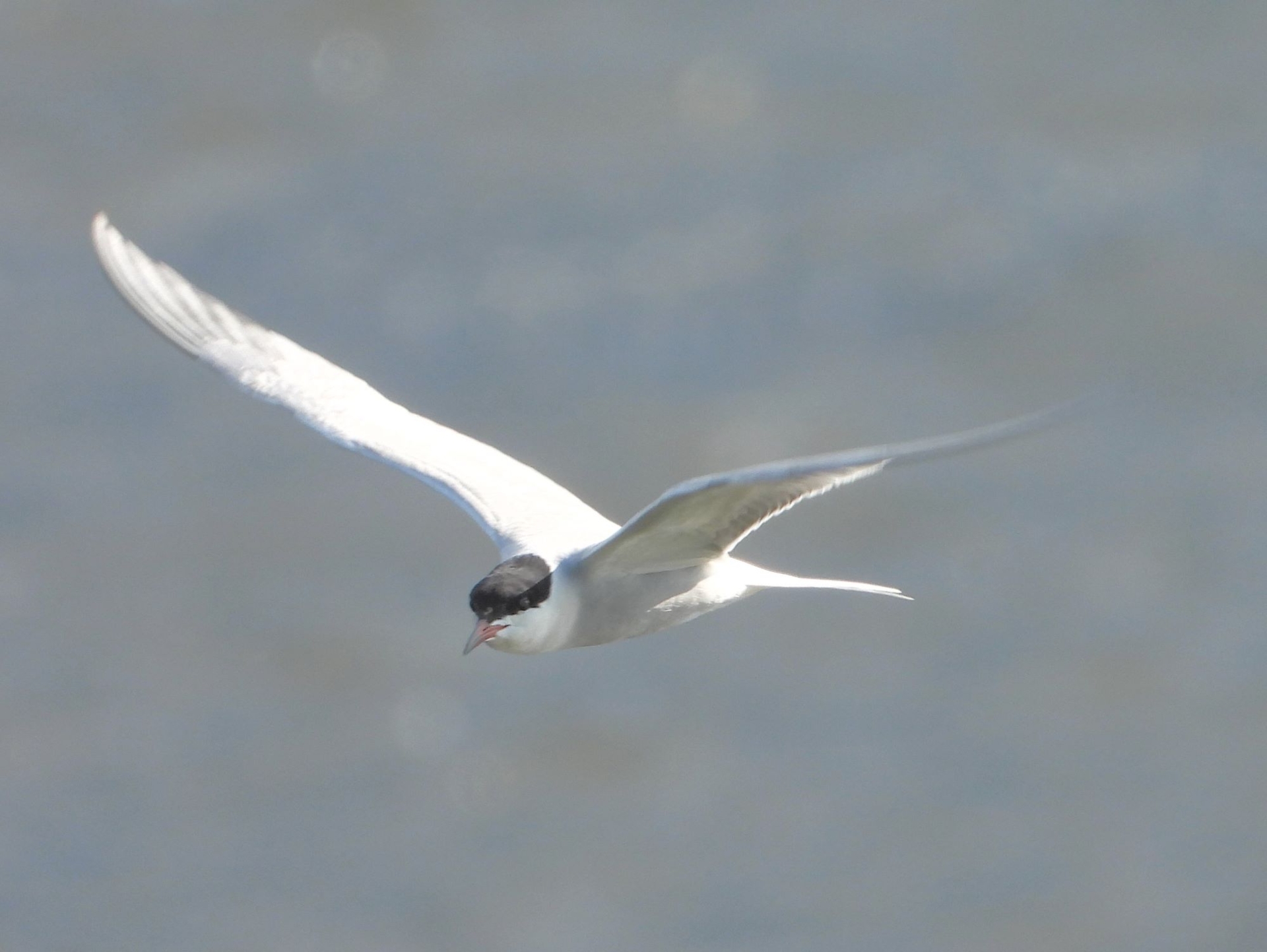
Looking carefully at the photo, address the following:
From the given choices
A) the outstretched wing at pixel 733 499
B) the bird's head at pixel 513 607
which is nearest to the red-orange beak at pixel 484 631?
the bird's head at pixel 513 607

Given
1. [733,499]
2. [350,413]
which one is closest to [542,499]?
[350,413]

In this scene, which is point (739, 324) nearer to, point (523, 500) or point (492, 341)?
point (492, 341)

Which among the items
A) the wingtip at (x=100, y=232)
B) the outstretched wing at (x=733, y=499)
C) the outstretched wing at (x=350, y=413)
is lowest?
the outstretched wing at (x=733, y=499)

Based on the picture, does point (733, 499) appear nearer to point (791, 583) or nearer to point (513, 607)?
point (791, 583)

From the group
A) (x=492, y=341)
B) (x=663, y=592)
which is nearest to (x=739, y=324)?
(x=492, y=341)

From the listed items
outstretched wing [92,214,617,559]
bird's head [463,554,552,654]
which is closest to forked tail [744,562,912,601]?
outstretched wing [92,214,617,559]

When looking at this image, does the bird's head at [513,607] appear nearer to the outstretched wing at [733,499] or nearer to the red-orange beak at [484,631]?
the red-orange beak at [484,631]

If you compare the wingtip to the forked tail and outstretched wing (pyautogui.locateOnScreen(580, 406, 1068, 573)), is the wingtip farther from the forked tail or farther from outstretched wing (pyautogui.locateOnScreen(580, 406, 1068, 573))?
the forked tail
